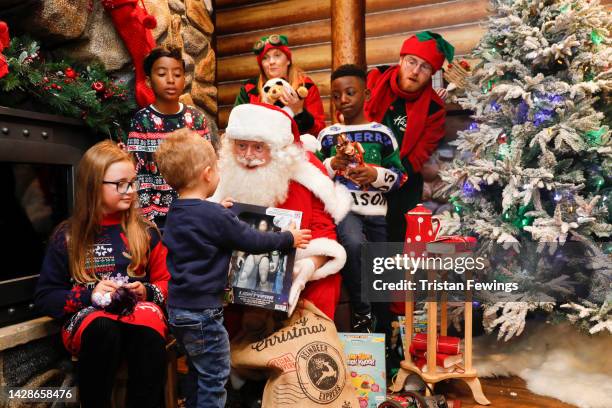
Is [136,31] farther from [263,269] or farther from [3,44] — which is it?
[263,269]

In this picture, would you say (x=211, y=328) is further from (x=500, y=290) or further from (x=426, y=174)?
(x=426, y=174)

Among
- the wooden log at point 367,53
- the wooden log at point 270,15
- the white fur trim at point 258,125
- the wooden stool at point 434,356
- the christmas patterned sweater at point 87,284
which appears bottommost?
the wooden stool at point 434,356

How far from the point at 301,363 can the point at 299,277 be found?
342 mm

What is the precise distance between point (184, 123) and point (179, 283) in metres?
1.24

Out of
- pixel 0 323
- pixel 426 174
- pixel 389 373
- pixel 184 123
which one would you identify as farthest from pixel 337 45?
pixel 0 323

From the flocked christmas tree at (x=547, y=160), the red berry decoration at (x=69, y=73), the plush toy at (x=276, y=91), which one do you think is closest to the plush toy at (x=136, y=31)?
the red berry decoration at (x=69, y=73)

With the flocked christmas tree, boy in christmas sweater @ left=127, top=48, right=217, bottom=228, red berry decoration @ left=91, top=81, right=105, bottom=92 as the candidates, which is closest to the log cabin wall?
the flocked christmas tree

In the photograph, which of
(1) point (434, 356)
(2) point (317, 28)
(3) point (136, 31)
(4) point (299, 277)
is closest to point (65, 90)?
(3) point (136, 31)

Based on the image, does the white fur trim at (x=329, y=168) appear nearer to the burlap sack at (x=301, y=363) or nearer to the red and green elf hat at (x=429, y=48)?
the burlap sack at (x=301, y=363)

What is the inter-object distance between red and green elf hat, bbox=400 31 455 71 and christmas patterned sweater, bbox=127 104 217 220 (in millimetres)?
1434

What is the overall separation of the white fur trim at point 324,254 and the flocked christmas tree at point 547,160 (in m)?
0.91

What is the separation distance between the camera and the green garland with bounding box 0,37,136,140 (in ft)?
7.45

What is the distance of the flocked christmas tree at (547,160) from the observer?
254cm

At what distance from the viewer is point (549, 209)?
2674mm
